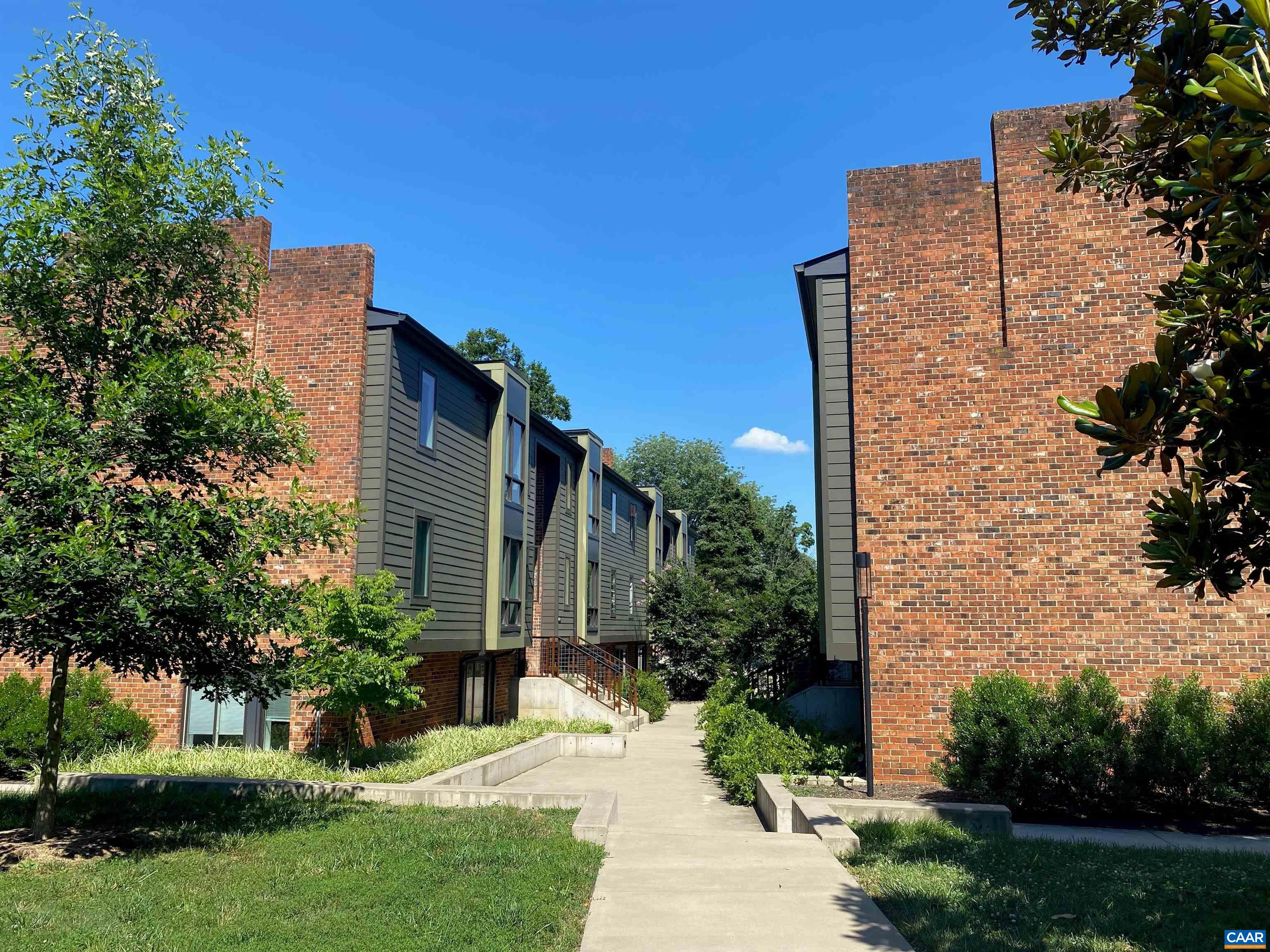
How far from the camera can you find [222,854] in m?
7.81

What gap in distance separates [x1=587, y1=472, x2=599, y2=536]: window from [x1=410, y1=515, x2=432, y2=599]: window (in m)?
10.9

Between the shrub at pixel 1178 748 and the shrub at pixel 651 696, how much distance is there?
50.4 feet

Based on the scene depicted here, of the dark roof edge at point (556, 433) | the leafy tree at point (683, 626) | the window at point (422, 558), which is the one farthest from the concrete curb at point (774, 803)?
the leafy tree at point (683, 626)

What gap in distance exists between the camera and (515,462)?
67.8 ft

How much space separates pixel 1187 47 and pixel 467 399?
1506 cm

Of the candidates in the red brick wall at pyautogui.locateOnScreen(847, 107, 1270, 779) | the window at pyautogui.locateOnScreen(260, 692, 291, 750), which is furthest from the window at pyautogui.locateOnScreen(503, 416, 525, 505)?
the red brick wall at pyautogui.locateOnScreen(847, 107, 1270, 779)

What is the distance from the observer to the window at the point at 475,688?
62.1 ft

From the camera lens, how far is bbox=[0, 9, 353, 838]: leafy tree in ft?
23.7

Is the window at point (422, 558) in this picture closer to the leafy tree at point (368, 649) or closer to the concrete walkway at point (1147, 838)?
the leafy tree at point (368, 649)

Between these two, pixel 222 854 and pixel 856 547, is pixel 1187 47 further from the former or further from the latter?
pixel 222 854

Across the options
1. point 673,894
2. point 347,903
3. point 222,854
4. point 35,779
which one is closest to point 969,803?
point 673,894

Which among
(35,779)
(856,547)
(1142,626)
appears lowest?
(35,779)

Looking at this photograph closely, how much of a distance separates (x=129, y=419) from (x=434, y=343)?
8524mm

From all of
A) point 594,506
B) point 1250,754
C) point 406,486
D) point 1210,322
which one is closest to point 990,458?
point 1250,754
